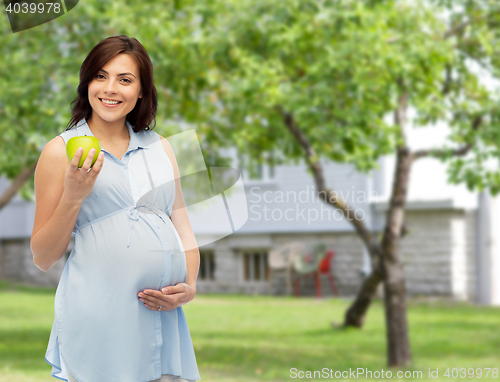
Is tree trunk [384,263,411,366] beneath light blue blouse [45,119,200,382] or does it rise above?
beneath

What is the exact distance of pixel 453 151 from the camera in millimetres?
6902

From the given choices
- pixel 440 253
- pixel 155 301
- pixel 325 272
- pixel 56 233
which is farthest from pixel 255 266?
pixel 56 233

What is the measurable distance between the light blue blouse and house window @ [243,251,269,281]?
13.4 metres

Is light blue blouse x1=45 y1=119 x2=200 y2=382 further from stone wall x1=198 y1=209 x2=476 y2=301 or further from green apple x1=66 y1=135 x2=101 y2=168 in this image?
stone wall x1=198 y1=209 x2=476 y2=301

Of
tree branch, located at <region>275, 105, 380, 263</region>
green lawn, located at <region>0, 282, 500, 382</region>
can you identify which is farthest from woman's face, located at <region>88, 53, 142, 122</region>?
green lawn, located at <region>0, 282, 500, 382</region>

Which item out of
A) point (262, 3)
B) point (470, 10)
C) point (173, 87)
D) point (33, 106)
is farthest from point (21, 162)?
point (470, 10)

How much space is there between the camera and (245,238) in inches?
602

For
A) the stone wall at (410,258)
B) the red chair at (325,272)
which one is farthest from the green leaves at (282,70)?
the red chair at (325,272)

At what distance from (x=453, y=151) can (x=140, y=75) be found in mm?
5715

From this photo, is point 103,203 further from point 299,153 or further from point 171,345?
point 299,153

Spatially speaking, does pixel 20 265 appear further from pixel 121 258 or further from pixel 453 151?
pixel 121 258

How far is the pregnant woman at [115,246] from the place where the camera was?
162cm

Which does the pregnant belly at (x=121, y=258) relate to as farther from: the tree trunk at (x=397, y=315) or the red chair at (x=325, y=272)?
the red chair at (x=325, y=272)

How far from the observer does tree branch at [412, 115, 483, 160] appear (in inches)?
268
